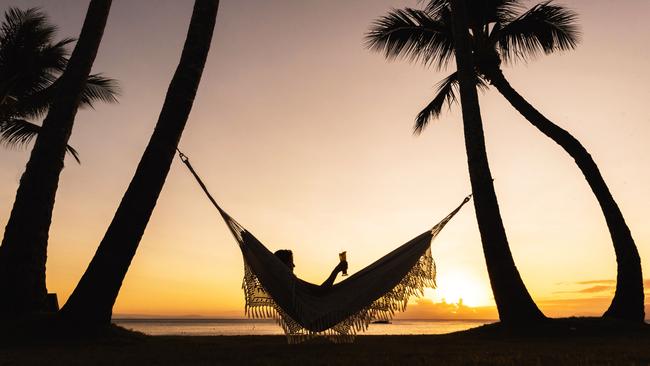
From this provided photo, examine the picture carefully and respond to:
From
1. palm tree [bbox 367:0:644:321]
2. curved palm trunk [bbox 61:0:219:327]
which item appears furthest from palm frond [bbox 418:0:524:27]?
curved palm trunk [bbox 61:0:219:327]

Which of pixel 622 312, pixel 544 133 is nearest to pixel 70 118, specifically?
pixel 544 133

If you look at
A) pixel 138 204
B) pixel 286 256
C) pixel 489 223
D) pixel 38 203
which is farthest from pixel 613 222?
pixel 38 203

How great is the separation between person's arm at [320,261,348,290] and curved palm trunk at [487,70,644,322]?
4920 mm

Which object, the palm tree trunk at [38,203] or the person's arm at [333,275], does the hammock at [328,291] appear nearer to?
the person's arm at [333,275]

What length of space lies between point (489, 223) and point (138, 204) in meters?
4.39

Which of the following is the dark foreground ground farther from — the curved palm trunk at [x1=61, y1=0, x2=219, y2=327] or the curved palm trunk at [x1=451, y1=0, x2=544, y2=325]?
the curved palm trunk at [x1=451, y1=0, x2=544, y2=325]

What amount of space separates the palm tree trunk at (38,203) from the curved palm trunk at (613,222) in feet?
21.7

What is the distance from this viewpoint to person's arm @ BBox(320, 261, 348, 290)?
17.2 feet

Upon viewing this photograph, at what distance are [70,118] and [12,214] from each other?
4.33 ft

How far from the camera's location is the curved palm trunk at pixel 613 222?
313 inches

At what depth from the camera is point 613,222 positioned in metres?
8.23

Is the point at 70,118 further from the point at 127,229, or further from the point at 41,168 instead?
the point at 127,229

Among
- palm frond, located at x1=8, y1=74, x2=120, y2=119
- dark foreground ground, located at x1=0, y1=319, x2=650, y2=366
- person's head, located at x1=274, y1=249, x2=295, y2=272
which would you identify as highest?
palm frond, located at x1=8, y1=74, x2=120, y2=119

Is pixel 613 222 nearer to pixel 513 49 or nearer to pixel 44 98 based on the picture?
pixel 513 49
